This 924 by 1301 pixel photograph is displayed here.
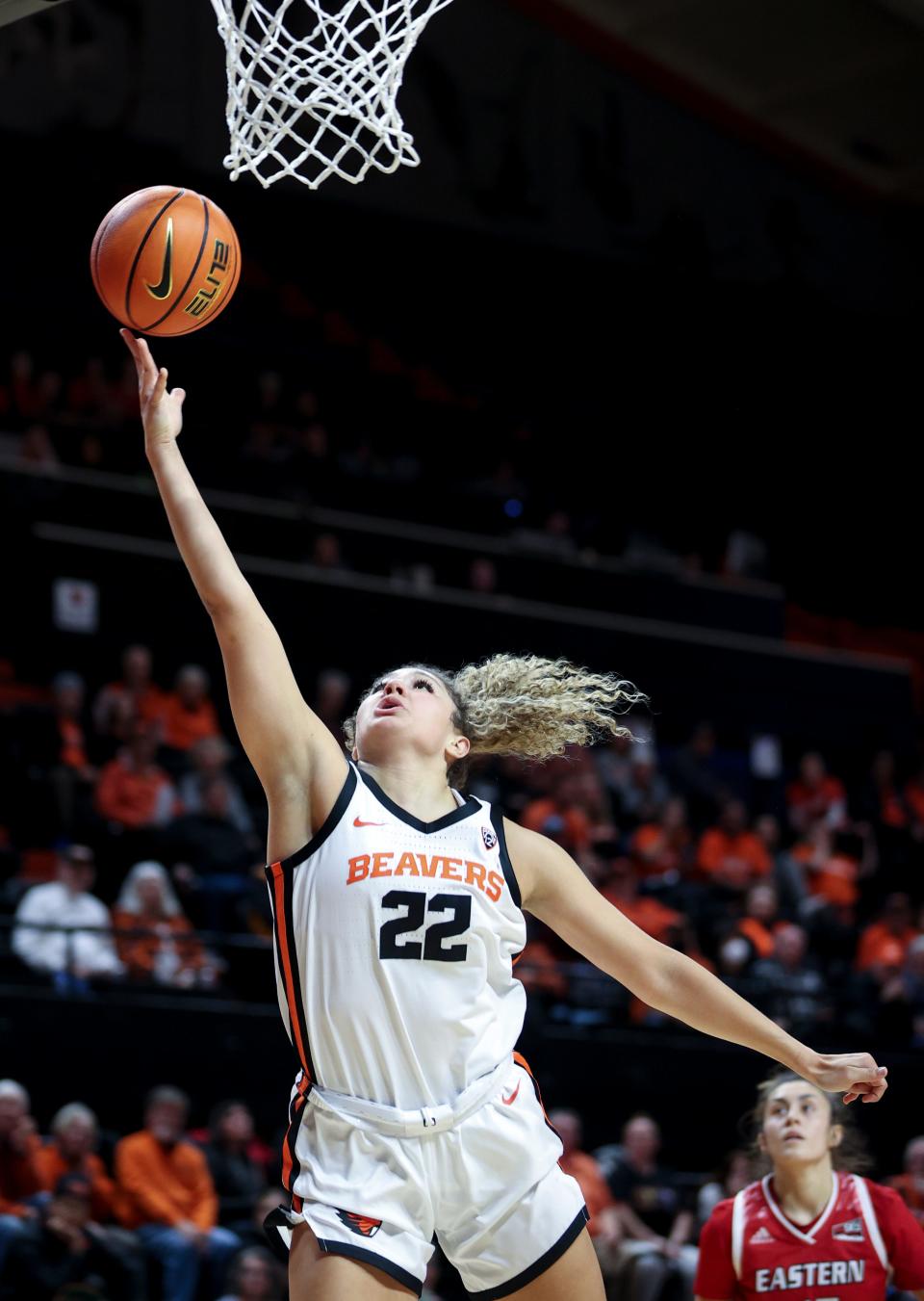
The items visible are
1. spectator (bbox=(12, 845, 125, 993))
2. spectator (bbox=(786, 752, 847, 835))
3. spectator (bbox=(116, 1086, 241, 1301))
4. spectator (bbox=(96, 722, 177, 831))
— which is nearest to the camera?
spectator (bbox=(116, 1086, 241, 1301))

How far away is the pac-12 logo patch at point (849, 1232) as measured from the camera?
4.64m

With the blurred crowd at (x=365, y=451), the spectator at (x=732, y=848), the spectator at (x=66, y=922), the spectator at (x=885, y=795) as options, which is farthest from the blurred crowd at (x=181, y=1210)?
the blurred crowd at (x=365, y=451)

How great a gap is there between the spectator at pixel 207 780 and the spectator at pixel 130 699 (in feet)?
1.79

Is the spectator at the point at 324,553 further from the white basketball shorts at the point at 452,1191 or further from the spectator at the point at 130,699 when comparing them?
the white basketball shorts at the point at 452,1191

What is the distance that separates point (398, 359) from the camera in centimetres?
1611

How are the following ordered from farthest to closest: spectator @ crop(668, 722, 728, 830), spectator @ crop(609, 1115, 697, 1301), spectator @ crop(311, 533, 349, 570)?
spectator @ crop(668, 722, 728, 830), spectator @ crop(311, 533, 349, 570), spectator @ crop(609, 1115, 697, 1301)

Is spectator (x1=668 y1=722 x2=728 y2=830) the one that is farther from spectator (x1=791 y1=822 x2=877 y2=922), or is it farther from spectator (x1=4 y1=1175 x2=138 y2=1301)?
spectator (x1=4 y1=1175 x2=138 y2=1301)

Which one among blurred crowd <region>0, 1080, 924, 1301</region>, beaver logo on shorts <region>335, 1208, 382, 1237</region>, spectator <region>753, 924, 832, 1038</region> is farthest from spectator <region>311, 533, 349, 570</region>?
beaver logo on shorts <region>335, 1208, 382, 1237</region>

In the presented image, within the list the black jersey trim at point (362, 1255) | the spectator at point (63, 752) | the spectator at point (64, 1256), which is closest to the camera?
the black jersey trim at point (362, 1255)

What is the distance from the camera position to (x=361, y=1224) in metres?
3.13

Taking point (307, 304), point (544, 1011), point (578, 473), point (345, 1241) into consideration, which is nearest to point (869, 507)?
point (578, 473)

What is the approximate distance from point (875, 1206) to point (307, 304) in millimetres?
12178

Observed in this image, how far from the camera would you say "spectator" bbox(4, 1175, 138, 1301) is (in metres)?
6.66

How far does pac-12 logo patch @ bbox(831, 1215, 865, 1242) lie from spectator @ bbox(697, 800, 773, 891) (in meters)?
6.85
